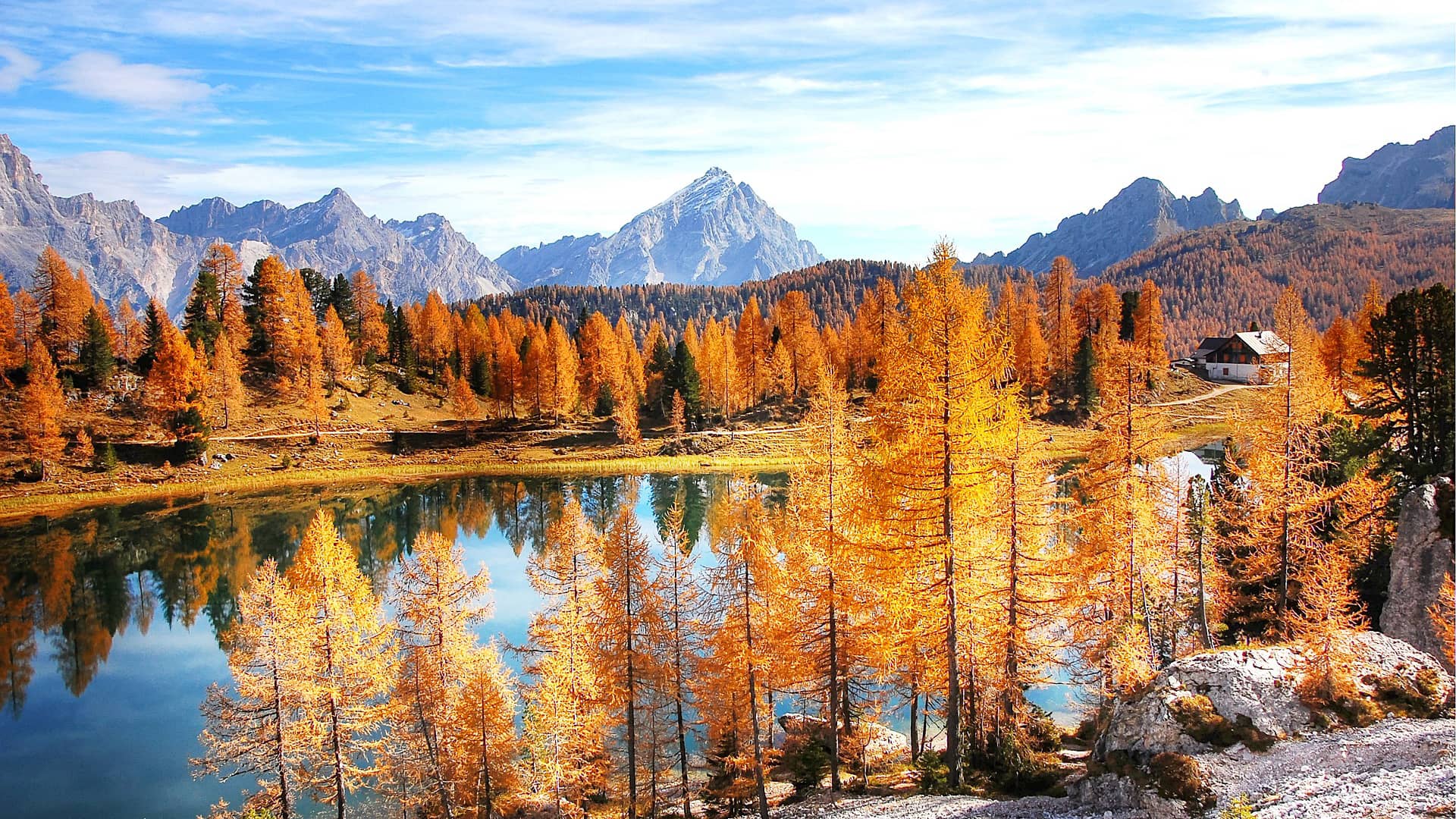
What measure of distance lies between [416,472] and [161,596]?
3081 centimetres

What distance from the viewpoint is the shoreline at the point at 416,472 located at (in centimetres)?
6775

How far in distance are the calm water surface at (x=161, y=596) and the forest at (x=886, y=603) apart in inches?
120

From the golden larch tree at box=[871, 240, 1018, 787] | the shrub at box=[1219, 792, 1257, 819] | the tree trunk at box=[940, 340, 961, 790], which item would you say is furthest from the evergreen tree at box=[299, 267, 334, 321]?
the shrub at box=[1219, 792, 1257, 819]

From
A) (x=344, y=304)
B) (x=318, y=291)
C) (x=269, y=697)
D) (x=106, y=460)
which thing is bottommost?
(x=269, y=697)

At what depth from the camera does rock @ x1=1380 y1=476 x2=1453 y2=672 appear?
21.5m

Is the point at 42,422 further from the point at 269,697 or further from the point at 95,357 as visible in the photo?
the point at 269,697

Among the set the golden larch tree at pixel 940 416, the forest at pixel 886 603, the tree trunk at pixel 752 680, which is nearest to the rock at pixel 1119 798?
the forest at pixel 886 603

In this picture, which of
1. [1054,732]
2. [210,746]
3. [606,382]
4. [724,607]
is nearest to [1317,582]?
[1054,732]

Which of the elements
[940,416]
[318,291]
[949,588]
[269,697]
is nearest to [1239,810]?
[949,588]

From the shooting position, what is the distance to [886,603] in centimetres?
1933

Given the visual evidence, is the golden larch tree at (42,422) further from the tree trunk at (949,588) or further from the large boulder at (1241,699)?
the large boulder at (1241,699)

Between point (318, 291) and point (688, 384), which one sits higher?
point (318, 291)

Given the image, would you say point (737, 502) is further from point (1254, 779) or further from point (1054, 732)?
point (1254, 779)

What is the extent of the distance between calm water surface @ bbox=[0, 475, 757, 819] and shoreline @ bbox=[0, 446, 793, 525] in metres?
2.20
